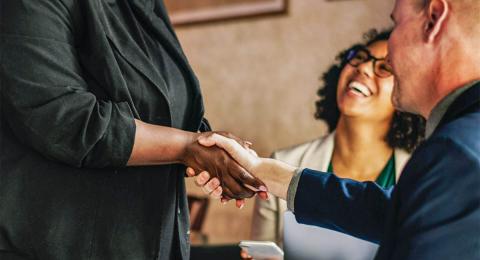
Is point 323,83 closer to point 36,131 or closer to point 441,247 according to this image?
point 36,131

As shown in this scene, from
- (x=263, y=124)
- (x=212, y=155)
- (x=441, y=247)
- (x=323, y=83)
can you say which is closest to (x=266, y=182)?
(x=212, y=155)

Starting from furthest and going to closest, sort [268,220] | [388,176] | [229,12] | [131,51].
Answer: [229,12]
[268,220]
[388,176]
[131,51]

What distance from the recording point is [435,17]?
836mm

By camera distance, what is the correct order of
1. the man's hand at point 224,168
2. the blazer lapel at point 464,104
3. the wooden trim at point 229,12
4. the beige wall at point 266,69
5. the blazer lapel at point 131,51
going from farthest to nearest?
the wooden trim at point 229,12, the beige wall at point 266,69, the man's hand at point 224,168, the blazer lapel at point 131,51, the blazer lapel at point 464,104

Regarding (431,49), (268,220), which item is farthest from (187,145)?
(268,220)

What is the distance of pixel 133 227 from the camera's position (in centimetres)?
101

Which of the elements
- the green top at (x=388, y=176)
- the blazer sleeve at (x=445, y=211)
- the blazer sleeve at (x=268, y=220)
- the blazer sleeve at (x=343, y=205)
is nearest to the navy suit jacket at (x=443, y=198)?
the blazer sleeve at (x=445, y=211)

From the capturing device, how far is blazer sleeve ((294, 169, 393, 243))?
1056 millimetres

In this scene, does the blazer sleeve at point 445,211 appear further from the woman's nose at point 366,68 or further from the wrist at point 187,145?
the woman's nose at point 366,68

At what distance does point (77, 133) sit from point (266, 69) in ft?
4.06

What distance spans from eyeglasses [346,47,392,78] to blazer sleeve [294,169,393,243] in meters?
0.53

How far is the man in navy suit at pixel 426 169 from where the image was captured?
653mm

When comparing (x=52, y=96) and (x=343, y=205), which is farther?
(x=343, y=205)

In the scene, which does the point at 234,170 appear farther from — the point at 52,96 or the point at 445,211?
the point at 445,211
